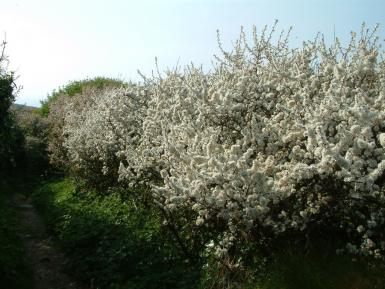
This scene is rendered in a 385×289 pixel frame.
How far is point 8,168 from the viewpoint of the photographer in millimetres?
22469

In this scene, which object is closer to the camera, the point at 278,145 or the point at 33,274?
the point at 278,145

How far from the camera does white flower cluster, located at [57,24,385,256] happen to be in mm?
5625

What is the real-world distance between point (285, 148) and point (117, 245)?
4345mm

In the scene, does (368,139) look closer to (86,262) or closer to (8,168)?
(86,262)

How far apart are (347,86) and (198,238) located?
3434 millimetres

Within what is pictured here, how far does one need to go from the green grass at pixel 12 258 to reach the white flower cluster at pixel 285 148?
2.88 m

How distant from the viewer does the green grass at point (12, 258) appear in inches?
322

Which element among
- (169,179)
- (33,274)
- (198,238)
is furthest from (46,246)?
(169,179)

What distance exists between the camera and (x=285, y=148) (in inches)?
265

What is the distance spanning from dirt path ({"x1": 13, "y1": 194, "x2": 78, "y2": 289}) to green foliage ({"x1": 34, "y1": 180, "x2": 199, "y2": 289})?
0.85 feet

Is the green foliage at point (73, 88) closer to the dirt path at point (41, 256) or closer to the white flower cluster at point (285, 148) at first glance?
the dirt path at point (41, 256)

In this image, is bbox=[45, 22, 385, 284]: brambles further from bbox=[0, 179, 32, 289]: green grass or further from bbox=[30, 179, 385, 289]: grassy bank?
bbox=[0, 179, 32, 289]: green grass

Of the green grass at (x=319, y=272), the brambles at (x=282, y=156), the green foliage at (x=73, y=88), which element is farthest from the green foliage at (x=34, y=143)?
the green grass at (x=319, y=272)

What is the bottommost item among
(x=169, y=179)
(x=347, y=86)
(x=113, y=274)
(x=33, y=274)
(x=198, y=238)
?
(x=33, y=274)
